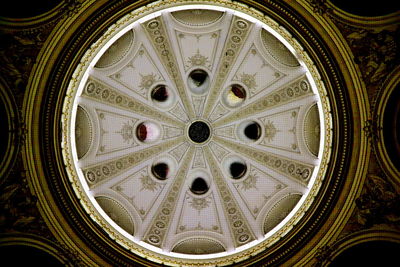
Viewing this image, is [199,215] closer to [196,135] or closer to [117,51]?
[196,135]

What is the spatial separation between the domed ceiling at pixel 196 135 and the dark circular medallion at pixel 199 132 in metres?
0.03

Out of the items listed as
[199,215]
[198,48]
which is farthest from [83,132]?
[199,215]

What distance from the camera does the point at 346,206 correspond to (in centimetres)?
1066

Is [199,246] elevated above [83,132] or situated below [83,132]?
below

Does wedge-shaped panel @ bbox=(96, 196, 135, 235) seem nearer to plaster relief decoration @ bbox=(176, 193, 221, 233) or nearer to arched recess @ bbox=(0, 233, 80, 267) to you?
plaster relief decoration @ bbox=(176, 193, 221, 233)

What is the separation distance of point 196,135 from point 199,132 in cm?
14

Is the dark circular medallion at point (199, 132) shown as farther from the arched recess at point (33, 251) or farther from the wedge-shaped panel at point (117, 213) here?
the arched recess at point (33, 251)

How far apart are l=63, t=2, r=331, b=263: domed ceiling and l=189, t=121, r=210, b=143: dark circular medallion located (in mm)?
33

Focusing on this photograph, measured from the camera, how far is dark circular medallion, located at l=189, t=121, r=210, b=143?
1505 centimetres

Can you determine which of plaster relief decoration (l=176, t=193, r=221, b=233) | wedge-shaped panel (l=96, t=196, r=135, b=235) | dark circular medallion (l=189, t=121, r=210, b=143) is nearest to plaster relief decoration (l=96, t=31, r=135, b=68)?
dark circular medallion (l=189, t=121, r=210, b=143)

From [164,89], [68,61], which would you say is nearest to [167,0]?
[68,61]

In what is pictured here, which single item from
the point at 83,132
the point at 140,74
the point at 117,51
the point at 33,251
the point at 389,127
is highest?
the point at 140,74

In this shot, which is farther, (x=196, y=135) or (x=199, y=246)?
(x=196, y=135)

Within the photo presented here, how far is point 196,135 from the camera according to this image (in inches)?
593
